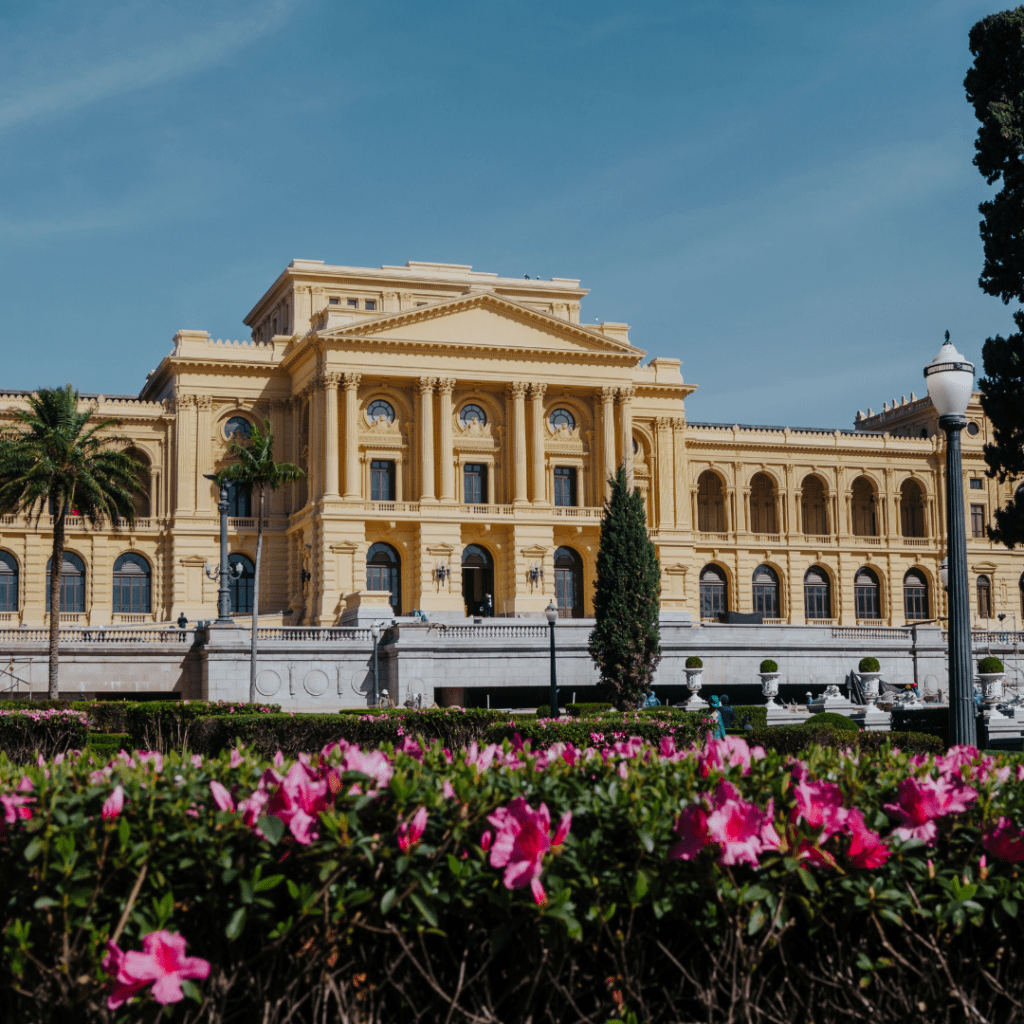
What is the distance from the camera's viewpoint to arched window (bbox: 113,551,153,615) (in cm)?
5944

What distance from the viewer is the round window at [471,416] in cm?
6044

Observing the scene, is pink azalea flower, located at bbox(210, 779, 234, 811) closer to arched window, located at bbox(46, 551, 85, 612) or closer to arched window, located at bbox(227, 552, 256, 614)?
arched window, located at bbox(227, 552, 256, 614)

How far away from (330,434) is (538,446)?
990cm

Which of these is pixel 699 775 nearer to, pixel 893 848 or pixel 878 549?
pixel 893 848

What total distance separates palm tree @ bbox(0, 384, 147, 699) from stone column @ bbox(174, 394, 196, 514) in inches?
723

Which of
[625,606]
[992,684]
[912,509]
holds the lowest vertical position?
[992,684]


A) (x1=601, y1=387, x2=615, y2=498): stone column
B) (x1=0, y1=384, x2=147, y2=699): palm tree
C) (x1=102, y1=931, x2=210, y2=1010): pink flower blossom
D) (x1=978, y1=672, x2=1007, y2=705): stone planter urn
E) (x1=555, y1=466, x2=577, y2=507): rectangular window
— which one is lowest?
(x1=978, y1=672, x2=1007, y2=705): stone planter urn

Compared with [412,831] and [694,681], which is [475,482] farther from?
[412,831]

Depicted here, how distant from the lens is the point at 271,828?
5035mm

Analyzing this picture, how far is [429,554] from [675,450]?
16191 mm

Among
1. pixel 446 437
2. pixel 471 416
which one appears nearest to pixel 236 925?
pixel 446 437

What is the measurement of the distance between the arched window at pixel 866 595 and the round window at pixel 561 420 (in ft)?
70.2

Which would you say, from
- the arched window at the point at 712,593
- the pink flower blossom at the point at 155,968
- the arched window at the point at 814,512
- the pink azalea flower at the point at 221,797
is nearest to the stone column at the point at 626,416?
the arched window at the point at 712,593

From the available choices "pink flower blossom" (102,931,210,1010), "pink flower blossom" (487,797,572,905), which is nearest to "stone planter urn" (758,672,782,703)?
"pink flower blossom" (487,797,572,905)
